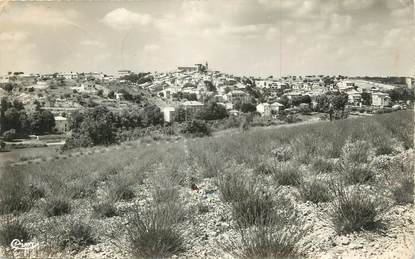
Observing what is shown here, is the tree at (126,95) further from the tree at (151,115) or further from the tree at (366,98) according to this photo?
the tree at (366,98)

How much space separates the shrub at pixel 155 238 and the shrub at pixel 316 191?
5.55 ft

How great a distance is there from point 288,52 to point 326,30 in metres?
0.54

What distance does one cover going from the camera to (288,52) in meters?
5.75

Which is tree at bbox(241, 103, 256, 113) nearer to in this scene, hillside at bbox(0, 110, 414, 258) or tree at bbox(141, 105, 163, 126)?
hillside at bbox(0, 110, 414, 258)

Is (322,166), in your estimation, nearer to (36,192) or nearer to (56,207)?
(56,207)

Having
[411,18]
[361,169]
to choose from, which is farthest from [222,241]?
[411,18]

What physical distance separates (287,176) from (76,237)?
8.75ft

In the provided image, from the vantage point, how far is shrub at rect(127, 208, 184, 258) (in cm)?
448

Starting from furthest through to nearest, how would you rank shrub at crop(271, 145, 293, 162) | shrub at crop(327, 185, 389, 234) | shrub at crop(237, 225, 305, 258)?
shrub at crop(271, 145, 293, 162) < shrub at crop(327, 185, 389, 234) < shrub at crop(237, 225, 305, 258)

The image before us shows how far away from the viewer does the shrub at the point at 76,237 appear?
480 cm

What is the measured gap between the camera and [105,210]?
17.6 feet

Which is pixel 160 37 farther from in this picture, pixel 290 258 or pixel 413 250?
pixel 413 250

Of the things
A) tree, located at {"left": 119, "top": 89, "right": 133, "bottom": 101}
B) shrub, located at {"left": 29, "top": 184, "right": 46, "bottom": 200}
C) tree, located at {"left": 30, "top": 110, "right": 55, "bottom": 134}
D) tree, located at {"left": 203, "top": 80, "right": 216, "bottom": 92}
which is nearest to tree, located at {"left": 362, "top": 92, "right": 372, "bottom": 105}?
tree, located at {"left": 203, "top": 80, "right": 216, "bottom": 92}

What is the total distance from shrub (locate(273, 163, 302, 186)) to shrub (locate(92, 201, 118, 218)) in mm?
2023
